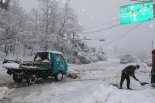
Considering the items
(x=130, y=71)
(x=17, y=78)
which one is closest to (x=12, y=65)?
(x=17, y=78)

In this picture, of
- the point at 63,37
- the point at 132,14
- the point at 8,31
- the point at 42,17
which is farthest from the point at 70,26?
the point at 132,14

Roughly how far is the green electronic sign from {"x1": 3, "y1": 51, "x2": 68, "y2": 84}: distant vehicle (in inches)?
303

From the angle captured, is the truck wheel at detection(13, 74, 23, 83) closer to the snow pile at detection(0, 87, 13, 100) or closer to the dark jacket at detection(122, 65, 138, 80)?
the snow pile at detection(0, 87, 13, 100)

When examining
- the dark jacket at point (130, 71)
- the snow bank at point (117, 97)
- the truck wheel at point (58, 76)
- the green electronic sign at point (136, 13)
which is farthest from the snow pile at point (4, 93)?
the green electronic sign at point (136, 13)

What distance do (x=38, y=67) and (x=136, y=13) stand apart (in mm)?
10462

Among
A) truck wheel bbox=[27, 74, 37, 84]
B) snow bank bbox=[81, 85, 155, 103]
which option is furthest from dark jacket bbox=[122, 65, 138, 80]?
truck wheel bbox=[27, 74, 37, 84]

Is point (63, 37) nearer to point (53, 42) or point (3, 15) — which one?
point (53, 42)

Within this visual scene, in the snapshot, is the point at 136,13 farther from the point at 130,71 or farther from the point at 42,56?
the point at 130,71

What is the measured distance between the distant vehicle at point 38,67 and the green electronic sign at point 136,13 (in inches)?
303

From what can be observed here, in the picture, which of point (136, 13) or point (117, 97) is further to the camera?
point (136, 13)

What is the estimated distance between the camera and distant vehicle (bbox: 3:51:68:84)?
1590cm

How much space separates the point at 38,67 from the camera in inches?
663

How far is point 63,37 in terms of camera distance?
166ft

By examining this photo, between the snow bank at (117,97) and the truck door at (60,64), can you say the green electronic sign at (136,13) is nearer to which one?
the truck door at (60,64)
